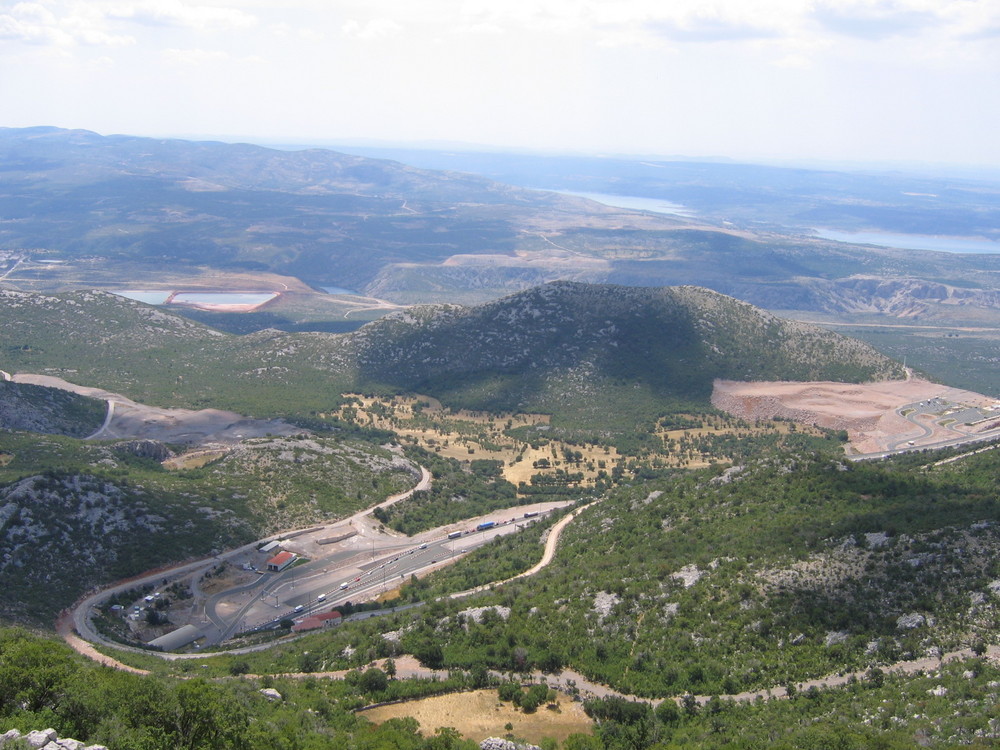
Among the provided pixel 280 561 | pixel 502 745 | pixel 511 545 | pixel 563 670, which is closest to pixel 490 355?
pixel 511 545

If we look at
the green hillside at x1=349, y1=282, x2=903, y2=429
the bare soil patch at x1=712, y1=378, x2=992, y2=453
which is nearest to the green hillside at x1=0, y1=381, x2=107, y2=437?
the green hillside at x1=349, y1=282, x2=903, y2=429

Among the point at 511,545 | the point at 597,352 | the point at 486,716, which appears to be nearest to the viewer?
the point at 486,716

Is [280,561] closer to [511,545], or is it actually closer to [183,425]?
[511,545]

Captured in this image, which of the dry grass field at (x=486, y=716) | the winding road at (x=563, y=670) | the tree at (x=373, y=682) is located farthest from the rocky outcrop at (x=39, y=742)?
the winding road at (x=563, y=670)

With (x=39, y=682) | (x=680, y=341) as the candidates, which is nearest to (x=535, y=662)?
(x=39, y=682)

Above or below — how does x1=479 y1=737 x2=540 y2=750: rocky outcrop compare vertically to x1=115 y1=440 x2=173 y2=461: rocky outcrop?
above

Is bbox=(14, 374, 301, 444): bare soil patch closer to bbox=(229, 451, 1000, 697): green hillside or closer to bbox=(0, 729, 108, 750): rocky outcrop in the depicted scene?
bbox=(229, 451, 1000, 697): green hillside
